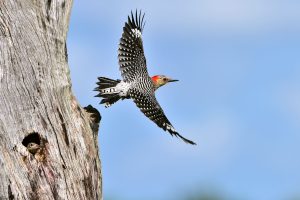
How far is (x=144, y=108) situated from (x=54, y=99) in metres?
3.59

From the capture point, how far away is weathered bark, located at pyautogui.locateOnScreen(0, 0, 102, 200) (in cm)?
580

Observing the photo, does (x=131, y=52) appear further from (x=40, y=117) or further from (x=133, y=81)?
(x=40, y=117)

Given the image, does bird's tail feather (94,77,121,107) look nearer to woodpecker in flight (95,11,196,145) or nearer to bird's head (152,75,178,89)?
woodpecker in flight (95,11,196,145)

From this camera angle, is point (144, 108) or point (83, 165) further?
point (144, 108)

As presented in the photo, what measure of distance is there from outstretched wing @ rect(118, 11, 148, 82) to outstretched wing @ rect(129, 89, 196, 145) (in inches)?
13.1

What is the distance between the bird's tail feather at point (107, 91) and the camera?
996 centimetres

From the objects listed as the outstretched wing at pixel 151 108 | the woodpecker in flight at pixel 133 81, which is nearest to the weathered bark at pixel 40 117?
the outstretched wing at pixel 151 108

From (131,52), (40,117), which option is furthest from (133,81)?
(40,117)

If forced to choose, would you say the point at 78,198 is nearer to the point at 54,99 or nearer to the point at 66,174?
the point at 66,174

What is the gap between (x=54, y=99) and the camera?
239 inches

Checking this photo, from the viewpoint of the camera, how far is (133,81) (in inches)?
406

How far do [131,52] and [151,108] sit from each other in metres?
1.19

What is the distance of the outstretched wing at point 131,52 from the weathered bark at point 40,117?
4.00 m

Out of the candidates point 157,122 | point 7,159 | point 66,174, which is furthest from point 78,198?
point 157,122
